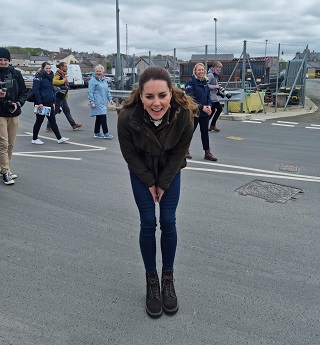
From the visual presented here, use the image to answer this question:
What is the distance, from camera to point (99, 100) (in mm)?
9820

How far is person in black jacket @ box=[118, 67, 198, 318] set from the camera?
2676mm

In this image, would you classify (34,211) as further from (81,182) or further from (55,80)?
(55,80)

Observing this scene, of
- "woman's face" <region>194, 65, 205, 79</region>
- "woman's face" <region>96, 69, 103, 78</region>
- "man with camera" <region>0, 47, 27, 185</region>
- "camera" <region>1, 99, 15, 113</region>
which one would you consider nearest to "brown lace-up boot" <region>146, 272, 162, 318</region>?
"man with camera" <region>0, 47, 27, 185</region>


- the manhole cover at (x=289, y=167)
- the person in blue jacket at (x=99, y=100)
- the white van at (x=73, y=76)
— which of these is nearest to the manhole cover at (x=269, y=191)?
the manhole cover at (x=289, y=167)

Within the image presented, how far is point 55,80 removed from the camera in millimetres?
10438

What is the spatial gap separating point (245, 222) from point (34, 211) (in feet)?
8.63

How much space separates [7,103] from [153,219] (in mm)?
3829

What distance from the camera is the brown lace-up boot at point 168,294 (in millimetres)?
2818

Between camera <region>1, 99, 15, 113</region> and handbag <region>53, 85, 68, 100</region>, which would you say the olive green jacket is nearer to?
camera <region>1, 99, 15, 113</region>

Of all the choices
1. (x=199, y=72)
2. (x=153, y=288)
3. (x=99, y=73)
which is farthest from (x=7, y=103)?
(x=99, y=73)

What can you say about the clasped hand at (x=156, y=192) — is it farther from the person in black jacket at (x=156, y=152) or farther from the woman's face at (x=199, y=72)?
the woman's face at (x=199, y=72)

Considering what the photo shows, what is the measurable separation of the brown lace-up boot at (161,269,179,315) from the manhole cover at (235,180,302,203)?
261cm

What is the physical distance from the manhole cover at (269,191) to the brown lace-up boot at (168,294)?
8.58ft

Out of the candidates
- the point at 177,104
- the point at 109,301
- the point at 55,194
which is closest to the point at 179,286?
the point at 109,301
